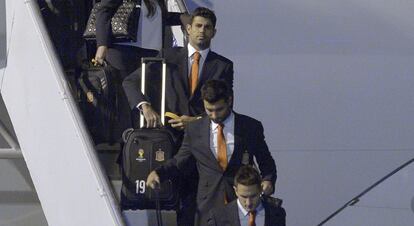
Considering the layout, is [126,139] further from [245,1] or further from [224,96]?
[245,1]

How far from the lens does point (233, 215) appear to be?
5.58m

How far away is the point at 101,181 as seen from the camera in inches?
222

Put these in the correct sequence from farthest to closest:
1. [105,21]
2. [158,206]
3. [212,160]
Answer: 1. [105,21]
2. [158,206]
3. [212,160]

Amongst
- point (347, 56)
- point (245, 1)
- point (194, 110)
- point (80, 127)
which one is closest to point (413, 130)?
point (347, 56)

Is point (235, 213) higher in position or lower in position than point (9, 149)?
higher

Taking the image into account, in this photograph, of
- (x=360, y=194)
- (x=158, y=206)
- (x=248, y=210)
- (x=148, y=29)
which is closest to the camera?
(x=248, y=210)

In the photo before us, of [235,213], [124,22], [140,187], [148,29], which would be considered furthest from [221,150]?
[148,29]

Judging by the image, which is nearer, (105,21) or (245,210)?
(245,210)

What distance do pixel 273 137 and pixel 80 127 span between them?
11.9 feet

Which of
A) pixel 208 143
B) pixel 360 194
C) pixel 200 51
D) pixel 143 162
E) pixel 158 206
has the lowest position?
pixel 360 194

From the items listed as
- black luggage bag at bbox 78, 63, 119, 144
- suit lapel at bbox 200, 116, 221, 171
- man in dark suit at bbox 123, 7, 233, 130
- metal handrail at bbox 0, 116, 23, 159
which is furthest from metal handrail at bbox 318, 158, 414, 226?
suit lapel at bbox 200, 116, 221, 171

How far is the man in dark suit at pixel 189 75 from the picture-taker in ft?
20.1

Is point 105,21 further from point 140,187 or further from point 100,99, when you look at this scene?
point 140,187

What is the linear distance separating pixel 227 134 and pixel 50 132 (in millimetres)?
1011
